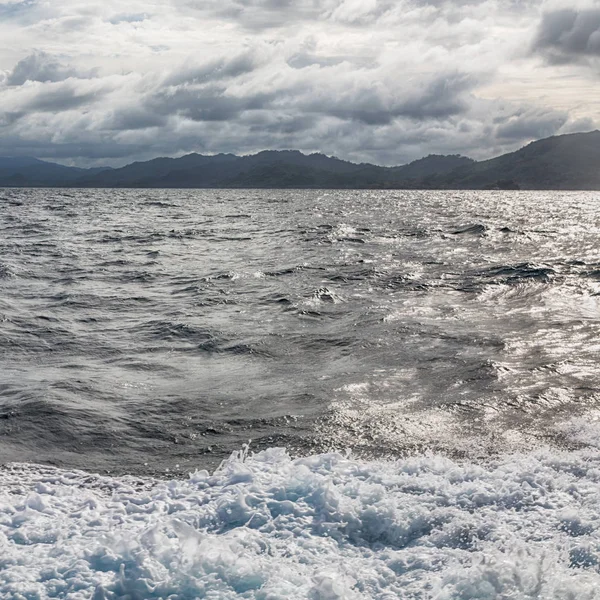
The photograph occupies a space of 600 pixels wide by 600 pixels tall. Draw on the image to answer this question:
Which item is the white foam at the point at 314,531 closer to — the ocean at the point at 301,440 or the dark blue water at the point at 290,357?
the ocean at the point at 301,440

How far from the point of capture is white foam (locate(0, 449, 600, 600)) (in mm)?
5203

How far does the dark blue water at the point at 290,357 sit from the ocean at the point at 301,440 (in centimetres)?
7

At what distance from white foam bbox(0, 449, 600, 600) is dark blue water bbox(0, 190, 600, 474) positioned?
110 centimetres

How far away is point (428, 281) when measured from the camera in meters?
23.2

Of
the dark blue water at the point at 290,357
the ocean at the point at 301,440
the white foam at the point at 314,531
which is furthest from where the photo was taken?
the dark blue water at the point at 290,357

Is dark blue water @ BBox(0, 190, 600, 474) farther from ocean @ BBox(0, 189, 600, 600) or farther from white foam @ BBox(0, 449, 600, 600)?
white foam @ BBox(0, 449, 600, 600)

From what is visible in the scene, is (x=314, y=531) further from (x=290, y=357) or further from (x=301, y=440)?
(x=290, y=357)

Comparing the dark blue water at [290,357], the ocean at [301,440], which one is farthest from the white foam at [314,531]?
the dark blue water at [290,357]

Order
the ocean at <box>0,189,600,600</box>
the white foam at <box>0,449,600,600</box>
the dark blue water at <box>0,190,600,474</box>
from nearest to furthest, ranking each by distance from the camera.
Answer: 1. the white foam at <box>0,449,600,600</box>
2. the ocean at <box>0,189,600,600</box>
3. the dark blue water at <box>0,190,600,474</box>

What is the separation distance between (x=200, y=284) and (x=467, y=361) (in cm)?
1299

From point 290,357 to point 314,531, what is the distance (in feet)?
25.4

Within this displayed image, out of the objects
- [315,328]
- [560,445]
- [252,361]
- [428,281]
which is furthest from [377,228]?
[560,445]

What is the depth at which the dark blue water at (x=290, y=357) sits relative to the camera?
9375mm

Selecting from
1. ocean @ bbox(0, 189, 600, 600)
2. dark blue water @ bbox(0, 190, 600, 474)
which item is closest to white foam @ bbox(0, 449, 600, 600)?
ocean @ bbox(0, 189, 600, 600)
